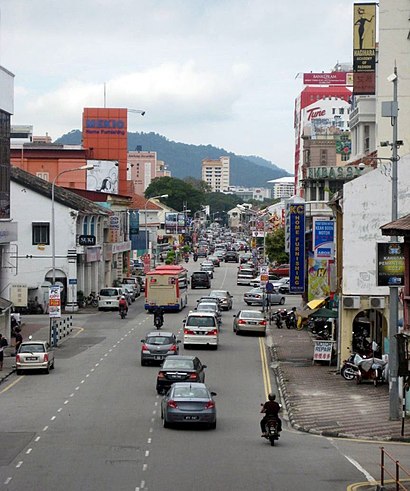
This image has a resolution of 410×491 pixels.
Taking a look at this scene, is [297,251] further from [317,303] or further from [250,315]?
[317,303]

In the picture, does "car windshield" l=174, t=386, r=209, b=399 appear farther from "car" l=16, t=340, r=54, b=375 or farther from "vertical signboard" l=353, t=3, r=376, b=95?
"vertical signboard" l=353, t=3, r=376, b=95

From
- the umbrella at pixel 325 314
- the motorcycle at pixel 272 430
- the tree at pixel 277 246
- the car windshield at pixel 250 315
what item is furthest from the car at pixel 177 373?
the tree at pixel 277 246

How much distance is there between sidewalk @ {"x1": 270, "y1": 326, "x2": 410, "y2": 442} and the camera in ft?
102

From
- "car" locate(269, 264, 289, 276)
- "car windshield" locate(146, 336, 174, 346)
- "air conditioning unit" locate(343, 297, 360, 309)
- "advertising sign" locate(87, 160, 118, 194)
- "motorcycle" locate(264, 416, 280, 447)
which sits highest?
"advertising sign" locate(87, 160, 118, 194)

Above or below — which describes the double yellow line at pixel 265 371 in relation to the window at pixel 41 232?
below

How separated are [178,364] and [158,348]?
8438 millimetres

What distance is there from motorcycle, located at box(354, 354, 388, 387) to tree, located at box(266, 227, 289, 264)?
73192 mm

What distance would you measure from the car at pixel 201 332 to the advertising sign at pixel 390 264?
2060 cm

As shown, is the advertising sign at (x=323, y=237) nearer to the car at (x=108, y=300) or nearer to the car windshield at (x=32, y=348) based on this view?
the car windshield at (x=32, y=348)

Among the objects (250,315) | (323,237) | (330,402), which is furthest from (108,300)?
(330,402)

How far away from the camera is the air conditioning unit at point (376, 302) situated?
1736 inches

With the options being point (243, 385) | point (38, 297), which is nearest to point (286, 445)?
point (243, 385)

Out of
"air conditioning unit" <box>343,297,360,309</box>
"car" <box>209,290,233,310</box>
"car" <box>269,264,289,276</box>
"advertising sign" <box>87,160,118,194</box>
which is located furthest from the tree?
"air conditioning unit" <box>343,297,360,309</box>

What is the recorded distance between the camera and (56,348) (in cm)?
5334
